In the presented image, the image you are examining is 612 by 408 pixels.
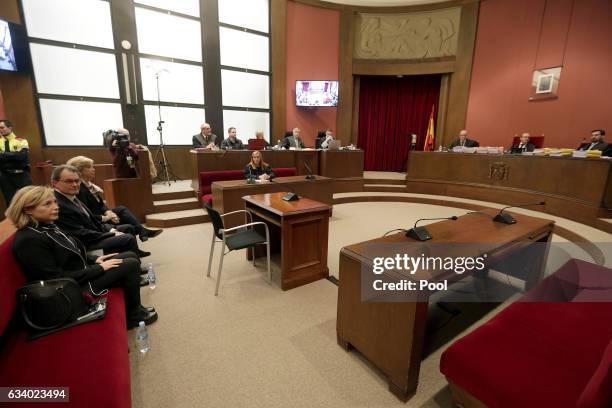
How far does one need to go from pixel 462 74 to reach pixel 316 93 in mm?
3463

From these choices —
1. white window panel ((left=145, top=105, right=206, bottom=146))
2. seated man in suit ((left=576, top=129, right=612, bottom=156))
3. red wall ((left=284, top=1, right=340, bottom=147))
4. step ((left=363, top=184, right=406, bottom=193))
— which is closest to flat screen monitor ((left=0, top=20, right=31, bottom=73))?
white window panel ((left=145, top=105, right=206, bottom=146))

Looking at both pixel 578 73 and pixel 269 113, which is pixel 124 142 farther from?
pixel 578 73

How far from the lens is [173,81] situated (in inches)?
233

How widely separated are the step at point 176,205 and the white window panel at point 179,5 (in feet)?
12.6

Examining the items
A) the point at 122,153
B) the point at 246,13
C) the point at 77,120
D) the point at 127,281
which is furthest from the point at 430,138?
the point at 77,120

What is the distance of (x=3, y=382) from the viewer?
109cm

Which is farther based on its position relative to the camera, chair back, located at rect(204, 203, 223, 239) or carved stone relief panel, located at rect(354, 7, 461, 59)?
carved stone relief panel, located at rect(354, 7, 461, 59)

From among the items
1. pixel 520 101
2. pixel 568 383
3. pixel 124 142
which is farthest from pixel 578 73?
pixel 124 142

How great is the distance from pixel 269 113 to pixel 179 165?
247 cm

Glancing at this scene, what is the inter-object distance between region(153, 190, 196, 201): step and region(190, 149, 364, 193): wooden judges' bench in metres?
0.17

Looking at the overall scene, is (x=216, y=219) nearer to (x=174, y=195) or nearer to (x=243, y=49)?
(x=174, y=195)

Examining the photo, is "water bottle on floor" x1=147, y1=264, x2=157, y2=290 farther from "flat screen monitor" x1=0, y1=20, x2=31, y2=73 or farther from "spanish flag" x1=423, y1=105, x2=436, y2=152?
"spanish flag" x1=423, y1=105, x2=436, y2=152

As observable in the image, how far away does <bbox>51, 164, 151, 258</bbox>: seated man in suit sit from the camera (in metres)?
2.22

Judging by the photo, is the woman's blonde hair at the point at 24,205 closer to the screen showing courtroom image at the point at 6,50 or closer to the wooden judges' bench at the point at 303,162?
the wooden judges' bench at the point at 303,162
